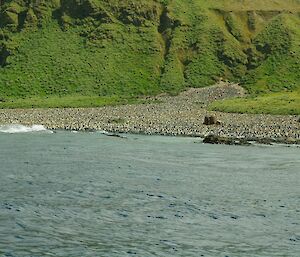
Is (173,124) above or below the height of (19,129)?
above

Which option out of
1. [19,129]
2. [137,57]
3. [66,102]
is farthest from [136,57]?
[19,129]

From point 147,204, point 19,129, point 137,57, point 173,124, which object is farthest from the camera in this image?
point 137,57

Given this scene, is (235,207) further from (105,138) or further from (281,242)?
(105,138)

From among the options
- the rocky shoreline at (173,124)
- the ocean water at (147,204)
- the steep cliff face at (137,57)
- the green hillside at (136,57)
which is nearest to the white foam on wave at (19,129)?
the rocky shoreline at (173,124)

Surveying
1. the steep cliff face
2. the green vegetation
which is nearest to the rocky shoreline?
the green vegetation

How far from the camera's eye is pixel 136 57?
185 m

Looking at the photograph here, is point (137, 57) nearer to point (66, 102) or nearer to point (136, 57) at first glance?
point (136, 57)

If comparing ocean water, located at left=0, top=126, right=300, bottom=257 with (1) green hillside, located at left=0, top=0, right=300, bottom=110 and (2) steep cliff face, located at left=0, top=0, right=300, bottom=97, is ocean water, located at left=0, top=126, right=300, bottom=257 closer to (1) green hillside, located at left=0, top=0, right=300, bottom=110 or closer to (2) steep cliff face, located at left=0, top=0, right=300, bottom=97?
(1) green hillside, located at left=0, top=0, right=300, bottom=110

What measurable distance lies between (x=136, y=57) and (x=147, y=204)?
15945cm

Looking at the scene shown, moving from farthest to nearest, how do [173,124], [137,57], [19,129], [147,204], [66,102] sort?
[137,57] < [66,102] < [173,124] < [19,129] < [147,204]

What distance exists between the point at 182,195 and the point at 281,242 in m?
9.35

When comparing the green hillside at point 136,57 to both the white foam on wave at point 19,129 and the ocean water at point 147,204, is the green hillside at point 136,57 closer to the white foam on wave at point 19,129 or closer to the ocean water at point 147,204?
the white foam on wave at point 19,129

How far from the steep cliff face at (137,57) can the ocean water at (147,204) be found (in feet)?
394

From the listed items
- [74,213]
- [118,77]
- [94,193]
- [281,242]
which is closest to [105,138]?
[94,193]
